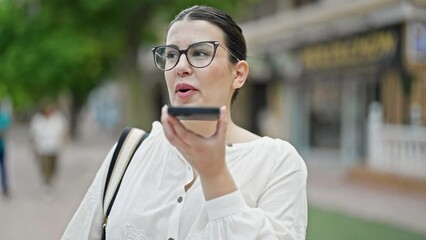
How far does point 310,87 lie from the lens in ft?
56.5

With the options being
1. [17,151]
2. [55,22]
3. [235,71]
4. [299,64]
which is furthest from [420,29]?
[17,151]

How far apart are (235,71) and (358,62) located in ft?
44.4

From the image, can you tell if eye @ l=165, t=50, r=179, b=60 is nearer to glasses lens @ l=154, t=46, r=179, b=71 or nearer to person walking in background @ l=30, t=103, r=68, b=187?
glasses lens @ l=154, t=46, r=179, b=71

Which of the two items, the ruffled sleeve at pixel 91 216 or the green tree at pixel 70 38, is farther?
the green tree at pixel 70 38

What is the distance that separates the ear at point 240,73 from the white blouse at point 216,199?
0.59 ft

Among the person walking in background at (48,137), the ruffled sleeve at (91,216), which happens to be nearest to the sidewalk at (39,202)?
the person walking in background at (48,137)

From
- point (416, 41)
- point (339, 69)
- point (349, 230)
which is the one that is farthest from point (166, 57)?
point (339, 69)

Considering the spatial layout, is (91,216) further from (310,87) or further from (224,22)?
(310,87)

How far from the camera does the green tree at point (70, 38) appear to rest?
10703mm

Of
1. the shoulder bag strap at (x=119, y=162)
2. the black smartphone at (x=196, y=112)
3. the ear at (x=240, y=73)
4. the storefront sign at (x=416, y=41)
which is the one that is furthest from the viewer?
the storefront sign at (x=416, y=41)

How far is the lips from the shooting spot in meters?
1.60

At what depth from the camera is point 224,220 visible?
144 centimetres

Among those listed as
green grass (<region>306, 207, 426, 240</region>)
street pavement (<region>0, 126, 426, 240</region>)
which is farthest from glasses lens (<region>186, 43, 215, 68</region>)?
street pavement (<region>0, 126, 426, 240</region>)

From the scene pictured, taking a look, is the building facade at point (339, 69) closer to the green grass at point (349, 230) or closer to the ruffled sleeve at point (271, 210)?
the green grass at point (349, 230)
